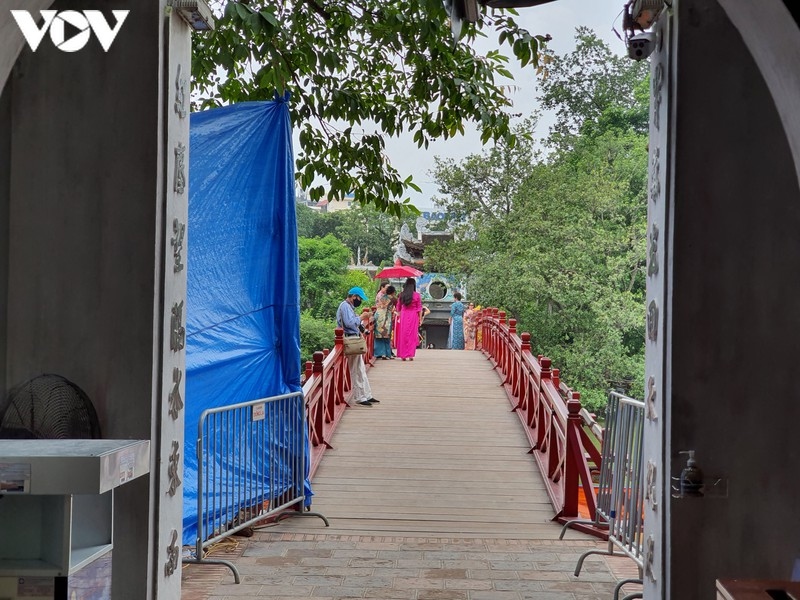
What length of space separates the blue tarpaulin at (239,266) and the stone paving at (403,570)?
24.3 inches

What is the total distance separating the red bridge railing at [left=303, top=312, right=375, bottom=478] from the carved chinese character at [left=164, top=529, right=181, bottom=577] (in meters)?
3.92

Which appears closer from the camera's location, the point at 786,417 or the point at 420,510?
the point at 786,417

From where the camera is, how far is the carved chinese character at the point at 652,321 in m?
4.22

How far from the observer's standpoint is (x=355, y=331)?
11898 millimetres

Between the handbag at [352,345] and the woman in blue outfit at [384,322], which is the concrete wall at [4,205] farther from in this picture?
the woman in blue outfit at [384,322]

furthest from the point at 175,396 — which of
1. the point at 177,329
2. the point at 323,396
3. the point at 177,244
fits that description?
the point at 323,396

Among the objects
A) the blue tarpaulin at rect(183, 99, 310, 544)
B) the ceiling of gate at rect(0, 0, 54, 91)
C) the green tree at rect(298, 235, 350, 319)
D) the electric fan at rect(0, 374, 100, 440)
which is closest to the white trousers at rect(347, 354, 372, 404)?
the blue tarpaulin at rect(183, 99, 310, 544)

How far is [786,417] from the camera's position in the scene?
397 centimetres

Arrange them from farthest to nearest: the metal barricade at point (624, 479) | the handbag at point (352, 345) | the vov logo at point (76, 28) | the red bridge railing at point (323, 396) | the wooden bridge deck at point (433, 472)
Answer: the handbag at point (352, 345) < the red bridge railing at point (323, 396) < the wooden bridge deck at point (433, 472) < the metal barricade at point (624, 479) < the vov logo at point (76, 28)

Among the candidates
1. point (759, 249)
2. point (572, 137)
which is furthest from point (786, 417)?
point (572, 137)

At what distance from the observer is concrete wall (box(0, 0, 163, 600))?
4051mm

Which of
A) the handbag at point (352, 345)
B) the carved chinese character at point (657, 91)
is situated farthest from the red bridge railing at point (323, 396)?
the carved chinese character at point (657, 91)

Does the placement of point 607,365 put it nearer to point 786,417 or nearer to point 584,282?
point 584,282

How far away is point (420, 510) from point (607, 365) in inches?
672
